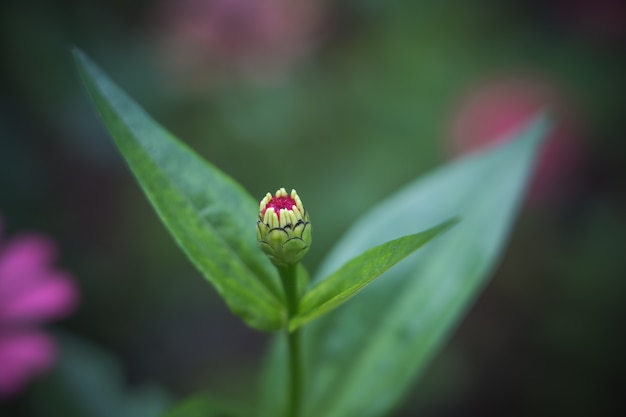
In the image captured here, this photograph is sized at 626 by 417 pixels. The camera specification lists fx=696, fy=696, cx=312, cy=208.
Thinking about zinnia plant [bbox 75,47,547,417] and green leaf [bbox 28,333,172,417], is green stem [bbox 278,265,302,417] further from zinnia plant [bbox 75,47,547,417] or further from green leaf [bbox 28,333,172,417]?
green leaf [bbox 28,333,172,417]

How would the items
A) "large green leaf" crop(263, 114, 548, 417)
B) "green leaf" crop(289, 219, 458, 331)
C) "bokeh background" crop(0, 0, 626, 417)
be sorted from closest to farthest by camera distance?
"green leaf" crop(289, 219, 458, 331), "large green leaf" crop(263, 114, 548, 417), "bokeh background" crop(0, 0, 626, 417)

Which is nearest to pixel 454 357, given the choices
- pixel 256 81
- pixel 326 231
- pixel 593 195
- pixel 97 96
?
pixel 326 231

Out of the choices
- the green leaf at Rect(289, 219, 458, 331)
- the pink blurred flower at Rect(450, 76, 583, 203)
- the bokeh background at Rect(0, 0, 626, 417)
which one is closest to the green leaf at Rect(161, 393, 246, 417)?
the green leaf at Rect(289, 219, 458, 331)

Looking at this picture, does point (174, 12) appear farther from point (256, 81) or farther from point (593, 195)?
point (593, 195)

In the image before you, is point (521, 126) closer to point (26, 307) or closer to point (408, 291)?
point (408, 291)

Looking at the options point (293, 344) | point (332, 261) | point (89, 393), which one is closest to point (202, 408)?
point (293, 344)

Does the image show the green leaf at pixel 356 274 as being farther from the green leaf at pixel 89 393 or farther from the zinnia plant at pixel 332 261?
the green leaf at pixel 89 393

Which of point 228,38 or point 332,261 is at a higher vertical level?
point 228,38

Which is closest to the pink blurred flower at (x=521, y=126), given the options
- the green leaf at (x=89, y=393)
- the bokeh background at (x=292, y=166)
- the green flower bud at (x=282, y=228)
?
the bokeh background at (x=292, y=166)
